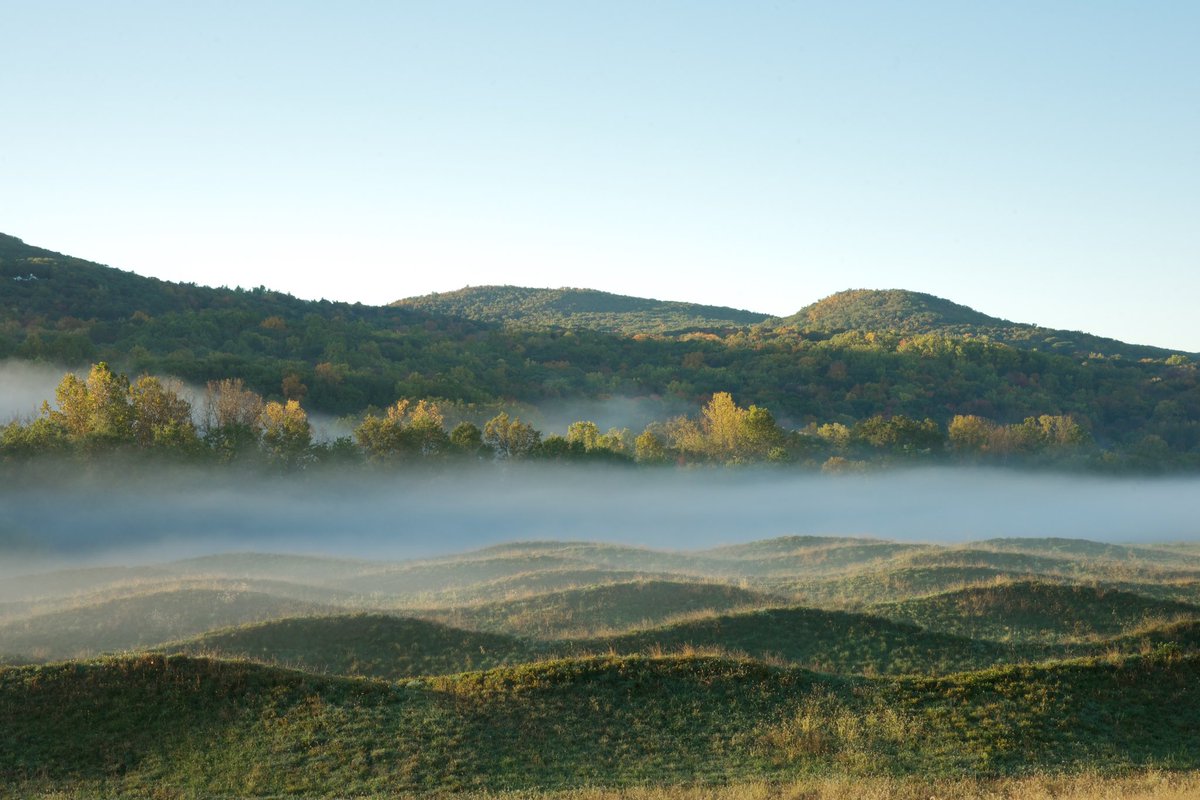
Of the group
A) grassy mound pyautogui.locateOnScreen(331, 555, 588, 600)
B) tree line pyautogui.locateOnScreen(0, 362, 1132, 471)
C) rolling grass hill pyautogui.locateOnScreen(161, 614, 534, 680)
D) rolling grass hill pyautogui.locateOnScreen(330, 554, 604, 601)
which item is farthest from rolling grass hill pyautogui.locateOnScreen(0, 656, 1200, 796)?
tree line pyautogui.locateOnScreen(0, 362, 1132, 471)

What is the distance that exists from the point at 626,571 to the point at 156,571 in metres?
24.1

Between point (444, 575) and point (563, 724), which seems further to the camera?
point (444, 575)

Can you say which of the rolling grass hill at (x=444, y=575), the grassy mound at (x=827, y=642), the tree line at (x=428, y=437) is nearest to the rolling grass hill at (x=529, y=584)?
the rolling grass hill at (x=444, y=575)

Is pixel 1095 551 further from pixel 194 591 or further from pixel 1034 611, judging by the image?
pixel 194 591

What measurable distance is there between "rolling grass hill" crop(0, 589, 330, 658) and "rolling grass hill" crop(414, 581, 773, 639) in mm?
5906

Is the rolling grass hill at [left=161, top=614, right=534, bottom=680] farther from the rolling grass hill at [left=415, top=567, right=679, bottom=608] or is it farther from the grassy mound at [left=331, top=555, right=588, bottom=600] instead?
the grassy mound at [left=331, top=555, right=588, bottom=600]

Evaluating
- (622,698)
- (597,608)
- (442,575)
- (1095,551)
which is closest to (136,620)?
(597,608)

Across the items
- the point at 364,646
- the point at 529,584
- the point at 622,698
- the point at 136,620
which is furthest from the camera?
the point at 529,584

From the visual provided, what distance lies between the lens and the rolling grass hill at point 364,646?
28.8m

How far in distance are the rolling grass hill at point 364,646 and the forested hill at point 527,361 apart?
79257 mm

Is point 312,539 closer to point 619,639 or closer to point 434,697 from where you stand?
point 619,639

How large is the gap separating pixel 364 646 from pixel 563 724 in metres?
10.7

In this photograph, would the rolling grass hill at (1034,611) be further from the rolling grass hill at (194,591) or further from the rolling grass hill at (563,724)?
the rolling grass hill at (194,591)

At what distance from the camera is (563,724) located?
70.7ft
